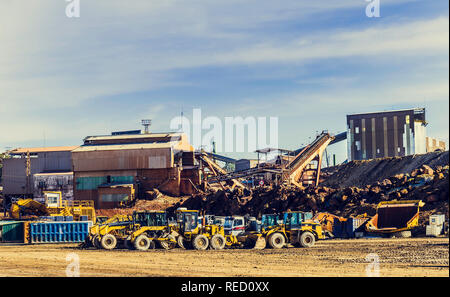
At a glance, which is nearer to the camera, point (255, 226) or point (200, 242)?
point (200, 242)

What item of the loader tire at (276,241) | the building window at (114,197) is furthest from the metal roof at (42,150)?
the loader tire at (276,241)

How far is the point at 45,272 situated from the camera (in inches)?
996

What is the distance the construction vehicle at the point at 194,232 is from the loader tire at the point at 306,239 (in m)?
4.22

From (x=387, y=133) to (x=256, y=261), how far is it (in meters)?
54.2

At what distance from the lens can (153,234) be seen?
3450 cm

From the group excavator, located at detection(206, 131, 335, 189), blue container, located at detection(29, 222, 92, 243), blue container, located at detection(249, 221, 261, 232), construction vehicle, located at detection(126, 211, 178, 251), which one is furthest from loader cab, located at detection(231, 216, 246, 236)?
excavator, located at detection(206, 131, 335, 189)

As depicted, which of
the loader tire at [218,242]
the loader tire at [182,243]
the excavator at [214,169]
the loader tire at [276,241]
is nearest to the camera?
the loader tire at [276,241]

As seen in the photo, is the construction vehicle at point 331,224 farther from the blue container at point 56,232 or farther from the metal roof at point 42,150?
the metal roof at point 42,150

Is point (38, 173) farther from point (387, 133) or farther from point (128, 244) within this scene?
point (128, 244)

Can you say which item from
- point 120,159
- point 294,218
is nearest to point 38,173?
point 120,159

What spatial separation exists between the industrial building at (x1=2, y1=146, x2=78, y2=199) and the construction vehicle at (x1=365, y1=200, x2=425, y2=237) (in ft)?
162

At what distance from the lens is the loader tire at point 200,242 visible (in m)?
33.4

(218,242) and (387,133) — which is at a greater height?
(387,133)
